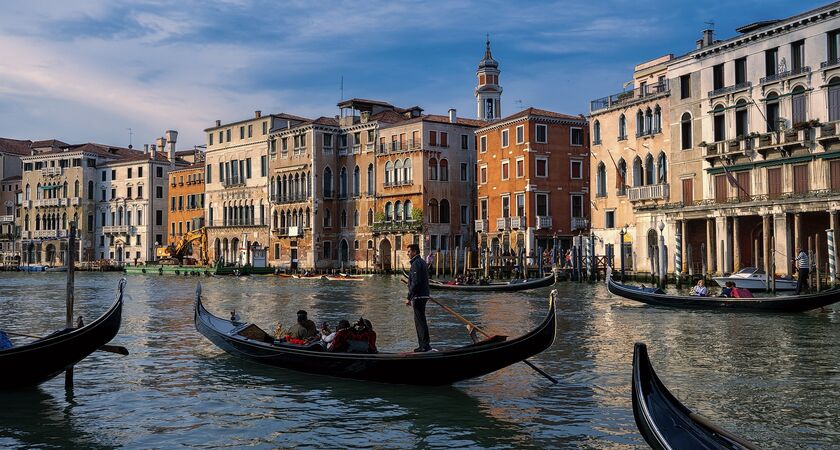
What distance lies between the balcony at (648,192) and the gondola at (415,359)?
2358 cm

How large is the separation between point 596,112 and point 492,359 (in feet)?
93.9

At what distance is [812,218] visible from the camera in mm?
26812

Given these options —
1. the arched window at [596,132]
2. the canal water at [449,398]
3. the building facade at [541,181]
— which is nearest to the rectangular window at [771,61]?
the arched window at [596,132]

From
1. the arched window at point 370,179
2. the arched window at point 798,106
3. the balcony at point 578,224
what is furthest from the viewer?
the arched window at point 370,179

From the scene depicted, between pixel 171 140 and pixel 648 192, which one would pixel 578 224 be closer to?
pixel 648 192

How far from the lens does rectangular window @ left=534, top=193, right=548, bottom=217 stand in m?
38.4

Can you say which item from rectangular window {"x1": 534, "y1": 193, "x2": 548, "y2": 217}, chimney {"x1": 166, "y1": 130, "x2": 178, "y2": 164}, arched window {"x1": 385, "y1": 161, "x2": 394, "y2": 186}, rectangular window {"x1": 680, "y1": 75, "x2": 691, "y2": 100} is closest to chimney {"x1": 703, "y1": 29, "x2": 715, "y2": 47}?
rectangular window {"x1": 680, "y1": 75, "x2": 691, "y2": 100}

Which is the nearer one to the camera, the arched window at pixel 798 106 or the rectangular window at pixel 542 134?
the arched window at pixel 798 106

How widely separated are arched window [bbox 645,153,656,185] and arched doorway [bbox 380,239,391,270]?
17.3 m

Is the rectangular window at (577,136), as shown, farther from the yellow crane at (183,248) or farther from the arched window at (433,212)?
the yellow crane at (183,248)

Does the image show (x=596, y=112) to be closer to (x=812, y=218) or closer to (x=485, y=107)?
(x=812, y=218)

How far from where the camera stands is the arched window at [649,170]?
32.9 m

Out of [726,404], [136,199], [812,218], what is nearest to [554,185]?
[812,218]

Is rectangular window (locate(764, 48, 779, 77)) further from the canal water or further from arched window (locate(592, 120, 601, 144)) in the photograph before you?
the canal water
